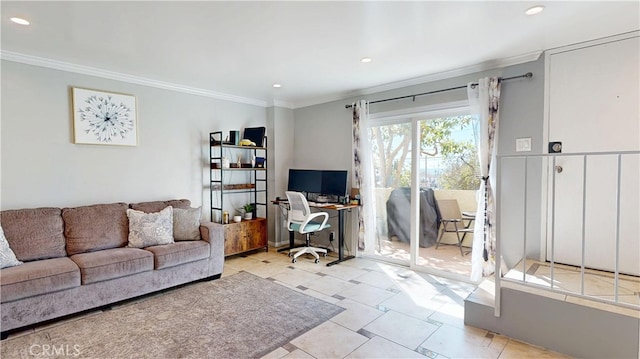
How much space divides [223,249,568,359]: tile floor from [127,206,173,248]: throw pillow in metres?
0.90

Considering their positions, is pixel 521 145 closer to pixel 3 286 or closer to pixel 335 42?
pixel 335 42

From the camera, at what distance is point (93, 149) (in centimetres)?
357

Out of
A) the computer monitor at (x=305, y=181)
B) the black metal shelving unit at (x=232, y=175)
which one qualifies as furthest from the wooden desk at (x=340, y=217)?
the black metal shelving unit at (x=232, y=175)

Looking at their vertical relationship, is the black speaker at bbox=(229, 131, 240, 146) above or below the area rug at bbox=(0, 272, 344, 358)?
above

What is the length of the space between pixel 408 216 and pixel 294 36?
105 inches

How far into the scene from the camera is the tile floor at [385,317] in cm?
225

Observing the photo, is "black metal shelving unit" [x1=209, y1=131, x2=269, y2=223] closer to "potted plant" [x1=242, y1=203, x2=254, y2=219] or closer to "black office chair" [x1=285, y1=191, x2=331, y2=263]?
"potted plant" [x1=242, y1=203, x2=254, y2=219]

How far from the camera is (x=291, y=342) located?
7.80 feet

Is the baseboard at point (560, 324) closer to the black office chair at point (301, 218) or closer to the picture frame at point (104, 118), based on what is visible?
the black office chair at point (301, 218)

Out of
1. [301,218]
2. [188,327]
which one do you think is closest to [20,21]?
[188,327]

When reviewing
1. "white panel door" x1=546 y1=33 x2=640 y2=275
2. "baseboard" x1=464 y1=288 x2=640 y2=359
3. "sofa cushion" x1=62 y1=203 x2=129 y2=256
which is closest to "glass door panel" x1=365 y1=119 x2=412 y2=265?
"white panel door" x1=546 y1=33 x2=640 y2=275

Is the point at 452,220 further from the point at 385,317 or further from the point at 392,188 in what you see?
the point at 385,317

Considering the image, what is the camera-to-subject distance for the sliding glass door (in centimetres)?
367

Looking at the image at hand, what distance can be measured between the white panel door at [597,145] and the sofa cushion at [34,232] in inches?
177
